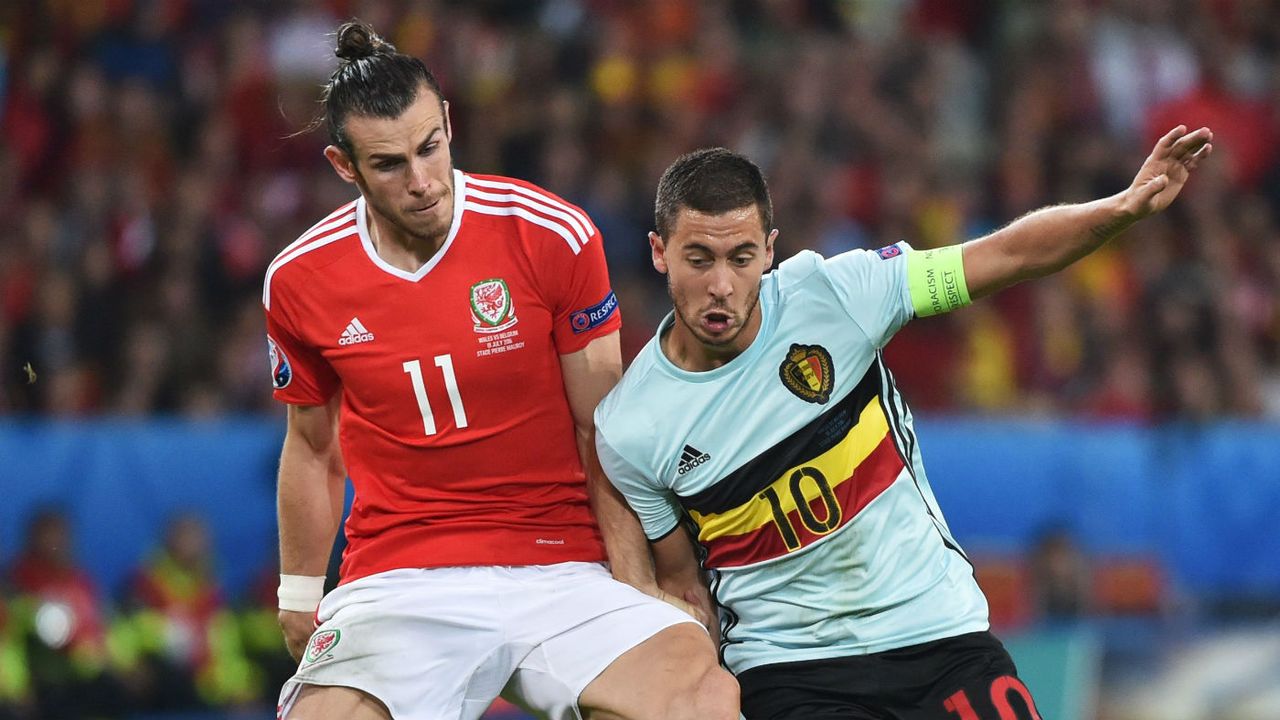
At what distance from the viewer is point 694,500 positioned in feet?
14.2

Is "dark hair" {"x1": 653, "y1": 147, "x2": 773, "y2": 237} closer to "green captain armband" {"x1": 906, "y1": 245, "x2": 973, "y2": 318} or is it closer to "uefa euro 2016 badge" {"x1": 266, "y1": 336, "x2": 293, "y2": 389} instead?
"green captain armband" {"x1": 906, "y1": 245, "x2": 973, "y2": 318}

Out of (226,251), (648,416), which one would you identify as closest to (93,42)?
(226,251)

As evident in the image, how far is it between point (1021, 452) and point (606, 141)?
363 cm

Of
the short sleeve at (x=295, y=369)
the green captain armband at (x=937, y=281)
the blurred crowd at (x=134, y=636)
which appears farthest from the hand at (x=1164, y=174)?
the blurred crowd at (x=134, y=636)

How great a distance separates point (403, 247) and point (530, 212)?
34 cm

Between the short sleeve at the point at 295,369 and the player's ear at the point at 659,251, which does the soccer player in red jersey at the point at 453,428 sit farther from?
the player's ear at the point at 659,251

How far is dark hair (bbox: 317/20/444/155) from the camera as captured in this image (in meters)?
4.22

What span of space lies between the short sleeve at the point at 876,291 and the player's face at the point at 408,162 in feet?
3.34

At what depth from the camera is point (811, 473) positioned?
425cm

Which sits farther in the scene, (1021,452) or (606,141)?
(606,141)

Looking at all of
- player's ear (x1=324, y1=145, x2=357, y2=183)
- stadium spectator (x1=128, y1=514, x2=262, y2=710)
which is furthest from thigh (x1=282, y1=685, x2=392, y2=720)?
stadium spectator (x1=128, y1=514, x2=262, y2=710)

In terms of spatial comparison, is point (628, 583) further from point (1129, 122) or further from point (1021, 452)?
point (1129, 122)

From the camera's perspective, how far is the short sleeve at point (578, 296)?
14.5 ft

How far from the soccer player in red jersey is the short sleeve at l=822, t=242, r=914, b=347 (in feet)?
2.06
